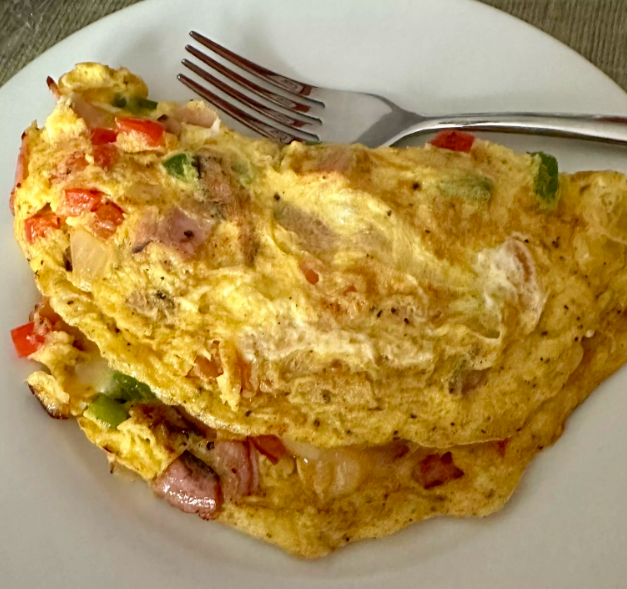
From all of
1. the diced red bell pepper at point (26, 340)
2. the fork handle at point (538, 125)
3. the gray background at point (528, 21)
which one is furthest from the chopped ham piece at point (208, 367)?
the gray background at point (528, 21)

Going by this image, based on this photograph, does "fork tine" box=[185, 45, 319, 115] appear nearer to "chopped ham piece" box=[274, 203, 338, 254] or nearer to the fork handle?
the fork handle

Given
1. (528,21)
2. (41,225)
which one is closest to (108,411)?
(41,225)

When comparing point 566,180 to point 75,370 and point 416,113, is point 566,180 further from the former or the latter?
point 75,370

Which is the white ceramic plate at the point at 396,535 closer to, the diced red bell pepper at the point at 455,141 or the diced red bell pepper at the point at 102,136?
the diced red bell pepper at the point at 455,141

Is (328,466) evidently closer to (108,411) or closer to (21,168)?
(108,411)

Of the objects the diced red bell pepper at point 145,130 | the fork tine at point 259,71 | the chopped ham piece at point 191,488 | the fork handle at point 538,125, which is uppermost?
the fork handle at point 538,125

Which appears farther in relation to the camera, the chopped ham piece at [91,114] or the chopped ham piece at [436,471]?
the chopped ham piece at [91,114]

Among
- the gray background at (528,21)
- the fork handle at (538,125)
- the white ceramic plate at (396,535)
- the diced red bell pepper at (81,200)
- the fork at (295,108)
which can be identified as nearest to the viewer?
the white ceramic plate at (396,535)

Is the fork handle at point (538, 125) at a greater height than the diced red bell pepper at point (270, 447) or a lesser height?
greater
